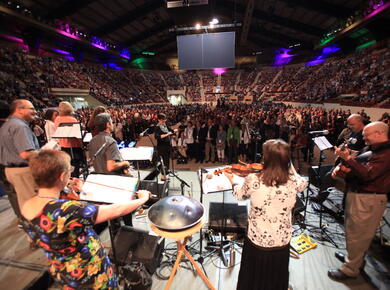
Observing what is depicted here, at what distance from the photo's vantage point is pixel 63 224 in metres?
1.14

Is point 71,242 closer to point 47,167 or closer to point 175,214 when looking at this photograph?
point 47,167

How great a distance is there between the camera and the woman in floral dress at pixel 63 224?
115 centimetres

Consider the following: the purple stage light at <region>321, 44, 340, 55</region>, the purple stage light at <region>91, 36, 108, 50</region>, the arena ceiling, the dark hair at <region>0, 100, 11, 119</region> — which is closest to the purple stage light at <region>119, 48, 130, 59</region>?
the arena ceiling

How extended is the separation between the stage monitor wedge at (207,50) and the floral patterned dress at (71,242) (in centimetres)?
738

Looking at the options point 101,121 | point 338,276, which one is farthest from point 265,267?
point 101,121

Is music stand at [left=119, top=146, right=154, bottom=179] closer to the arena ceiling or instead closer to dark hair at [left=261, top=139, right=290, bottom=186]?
dark hair at [left=261, top=139, right=290, bottom=186]

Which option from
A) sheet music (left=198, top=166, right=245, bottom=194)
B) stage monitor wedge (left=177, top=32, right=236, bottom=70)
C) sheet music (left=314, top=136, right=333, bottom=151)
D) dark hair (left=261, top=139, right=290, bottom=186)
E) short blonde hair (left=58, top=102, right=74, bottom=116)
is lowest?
sheet music (left=198, top=166, right=245, bottom=194)

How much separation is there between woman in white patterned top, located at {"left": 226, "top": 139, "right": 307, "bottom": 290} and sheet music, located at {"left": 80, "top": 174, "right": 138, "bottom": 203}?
3.00ft

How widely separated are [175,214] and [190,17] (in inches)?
265

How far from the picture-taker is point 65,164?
130 centimetres

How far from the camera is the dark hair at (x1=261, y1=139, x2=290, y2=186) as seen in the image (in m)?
1.53

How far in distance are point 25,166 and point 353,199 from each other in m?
4.03

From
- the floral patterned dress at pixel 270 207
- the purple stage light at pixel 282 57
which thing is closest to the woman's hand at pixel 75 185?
the floral patterned dress at pixel 270 207

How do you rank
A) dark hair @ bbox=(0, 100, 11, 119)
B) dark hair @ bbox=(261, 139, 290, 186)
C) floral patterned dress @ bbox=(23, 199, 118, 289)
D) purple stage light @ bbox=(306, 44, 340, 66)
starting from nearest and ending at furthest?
floral patterned dress @ bbox=(23, 199, 118, 289)
dark hair @ bbox=(261, 139, 290, 186)
dark hair @ bbox=(0, 100, 11, 119)
purple stage light @ bbox=(306, 44, 340, 66)
